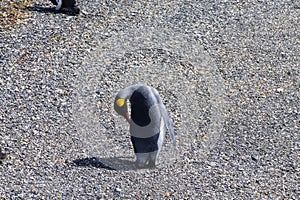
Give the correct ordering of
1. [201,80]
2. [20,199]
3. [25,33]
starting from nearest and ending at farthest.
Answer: [20,199]
[201,80]
[25,33]

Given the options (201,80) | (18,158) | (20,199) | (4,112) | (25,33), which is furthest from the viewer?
(25,33)

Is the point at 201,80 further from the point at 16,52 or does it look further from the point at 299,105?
the point at 16,52

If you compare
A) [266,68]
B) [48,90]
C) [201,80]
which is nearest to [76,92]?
[48,90]

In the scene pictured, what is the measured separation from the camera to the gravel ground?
236 inches

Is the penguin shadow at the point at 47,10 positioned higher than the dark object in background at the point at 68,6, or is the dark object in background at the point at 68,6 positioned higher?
the dark object in background at the point at 68,6

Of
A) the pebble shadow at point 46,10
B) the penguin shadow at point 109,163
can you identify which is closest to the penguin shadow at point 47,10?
the pebble shadow at point 46,10

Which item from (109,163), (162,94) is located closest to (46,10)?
(162,94)

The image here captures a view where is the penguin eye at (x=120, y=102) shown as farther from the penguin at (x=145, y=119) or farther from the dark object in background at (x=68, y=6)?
the dark object in background at (x=68, y=6)

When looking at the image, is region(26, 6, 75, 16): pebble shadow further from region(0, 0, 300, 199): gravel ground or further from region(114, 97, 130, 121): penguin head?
region(114, 97, 130, 121): penguin head

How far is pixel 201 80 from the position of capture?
734cm

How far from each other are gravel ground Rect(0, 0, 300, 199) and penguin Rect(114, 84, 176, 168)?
0.59 ft

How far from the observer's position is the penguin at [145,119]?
18.6 feet

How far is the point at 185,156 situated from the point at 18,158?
58.5 inches

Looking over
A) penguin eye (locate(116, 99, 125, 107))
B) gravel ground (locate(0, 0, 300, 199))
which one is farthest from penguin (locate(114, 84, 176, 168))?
gravel ground (locate(0, 0, 300, 199))
